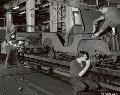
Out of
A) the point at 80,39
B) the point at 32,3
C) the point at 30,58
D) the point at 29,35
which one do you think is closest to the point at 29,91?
the point at 80,39

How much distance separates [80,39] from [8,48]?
116 inches

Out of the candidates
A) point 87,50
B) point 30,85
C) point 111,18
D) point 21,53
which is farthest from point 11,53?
point 111,18

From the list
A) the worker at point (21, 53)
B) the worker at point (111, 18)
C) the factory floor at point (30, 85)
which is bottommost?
the factory floor at point (30, 85)

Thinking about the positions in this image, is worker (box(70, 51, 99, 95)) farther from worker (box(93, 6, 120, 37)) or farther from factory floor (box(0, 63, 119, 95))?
worker (box(93, 6, 120, 37))

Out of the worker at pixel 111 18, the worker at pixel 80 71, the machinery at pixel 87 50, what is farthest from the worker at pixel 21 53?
the worker at pixel 80 71

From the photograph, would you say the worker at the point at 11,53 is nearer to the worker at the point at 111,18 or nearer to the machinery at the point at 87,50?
the machinery at the point at 87,50

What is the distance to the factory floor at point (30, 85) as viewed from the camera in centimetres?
509

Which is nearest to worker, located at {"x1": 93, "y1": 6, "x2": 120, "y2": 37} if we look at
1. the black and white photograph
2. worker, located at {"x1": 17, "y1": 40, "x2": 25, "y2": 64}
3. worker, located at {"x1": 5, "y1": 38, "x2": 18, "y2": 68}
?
the black and white photograph

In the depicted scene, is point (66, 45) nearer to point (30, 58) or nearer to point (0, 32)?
point (30, 58)

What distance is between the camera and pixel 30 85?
5.76 meters

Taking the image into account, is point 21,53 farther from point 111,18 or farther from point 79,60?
point 79,60

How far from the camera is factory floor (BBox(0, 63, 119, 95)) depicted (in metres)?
5.09

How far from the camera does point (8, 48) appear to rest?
760 cm

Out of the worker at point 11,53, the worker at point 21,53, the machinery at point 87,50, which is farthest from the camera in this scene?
the worker at point 21,53
